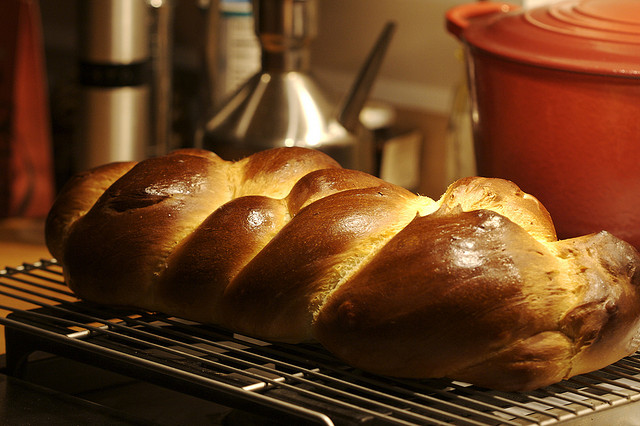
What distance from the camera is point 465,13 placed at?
97 cm

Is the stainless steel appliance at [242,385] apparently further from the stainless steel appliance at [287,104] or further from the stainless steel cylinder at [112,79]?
the stainless steel cylinder at [112,79]

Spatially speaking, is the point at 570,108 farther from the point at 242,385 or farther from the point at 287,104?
the point at 287,104

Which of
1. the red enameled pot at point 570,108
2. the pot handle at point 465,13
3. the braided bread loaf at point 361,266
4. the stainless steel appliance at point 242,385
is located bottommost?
the stainless steel appliance at point 242,385

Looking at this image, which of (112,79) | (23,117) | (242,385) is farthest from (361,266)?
(23,117)

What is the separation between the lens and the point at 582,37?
2.59 ft

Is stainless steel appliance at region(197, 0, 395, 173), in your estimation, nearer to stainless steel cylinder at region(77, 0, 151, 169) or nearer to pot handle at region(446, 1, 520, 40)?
stainless steel cylinder at region(77, 0, 151, 169)

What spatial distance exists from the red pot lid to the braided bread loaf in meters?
0.15

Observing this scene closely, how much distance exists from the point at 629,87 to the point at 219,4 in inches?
32.7

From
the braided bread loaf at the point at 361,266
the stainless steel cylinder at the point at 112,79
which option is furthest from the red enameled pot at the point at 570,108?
the stainless steel cylinder at the point at 112,79

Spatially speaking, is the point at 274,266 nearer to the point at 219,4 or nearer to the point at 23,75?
the point at 219,4

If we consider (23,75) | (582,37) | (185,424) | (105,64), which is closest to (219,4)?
(105,64)

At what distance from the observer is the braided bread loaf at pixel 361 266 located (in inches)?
23.5

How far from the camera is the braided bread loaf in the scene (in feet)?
1.96

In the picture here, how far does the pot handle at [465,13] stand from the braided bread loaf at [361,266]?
0.83ft
